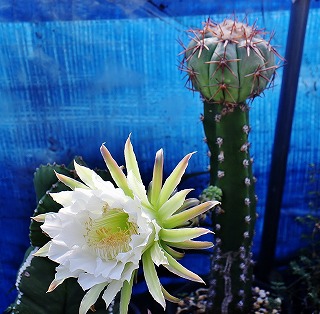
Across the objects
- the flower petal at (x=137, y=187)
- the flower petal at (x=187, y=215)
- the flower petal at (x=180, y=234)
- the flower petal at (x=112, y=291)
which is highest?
the flower petal at (x=137, y=187)

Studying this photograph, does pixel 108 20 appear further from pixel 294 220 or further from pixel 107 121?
pixel 294 220

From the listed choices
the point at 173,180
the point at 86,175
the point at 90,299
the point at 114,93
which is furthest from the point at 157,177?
the point at 114,93

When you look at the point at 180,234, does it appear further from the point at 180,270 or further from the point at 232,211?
the point at 232,211

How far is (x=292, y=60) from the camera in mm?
1173

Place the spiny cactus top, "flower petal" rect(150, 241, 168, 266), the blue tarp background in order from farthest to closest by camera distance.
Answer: the blue tarp background < the spiny cactus top < "flower petal" rect(150, 241, 168, 266)

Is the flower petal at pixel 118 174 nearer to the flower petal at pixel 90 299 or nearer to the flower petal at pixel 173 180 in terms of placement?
the flower petal at pixel 173 180

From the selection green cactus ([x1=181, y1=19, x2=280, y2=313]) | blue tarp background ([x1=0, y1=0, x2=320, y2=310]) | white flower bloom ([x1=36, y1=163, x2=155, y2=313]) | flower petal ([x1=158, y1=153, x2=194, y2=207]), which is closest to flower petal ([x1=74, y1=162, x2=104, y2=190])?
white flower bloom ([x1=36, y1=163, x2=155, y2=313])

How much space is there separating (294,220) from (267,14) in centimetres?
61

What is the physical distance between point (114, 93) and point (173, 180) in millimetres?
482

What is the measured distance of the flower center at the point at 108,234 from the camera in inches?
31.9

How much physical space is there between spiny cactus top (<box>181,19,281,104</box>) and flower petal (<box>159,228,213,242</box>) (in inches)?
12.3

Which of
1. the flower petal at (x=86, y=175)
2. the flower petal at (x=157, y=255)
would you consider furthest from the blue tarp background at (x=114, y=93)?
the flower petal at (x=157, y=255)

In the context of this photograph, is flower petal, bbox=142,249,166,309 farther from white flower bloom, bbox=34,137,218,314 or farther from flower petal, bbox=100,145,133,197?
flower petal, bbox=100,145,133,197

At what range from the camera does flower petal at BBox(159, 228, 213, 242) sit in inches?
29.8
